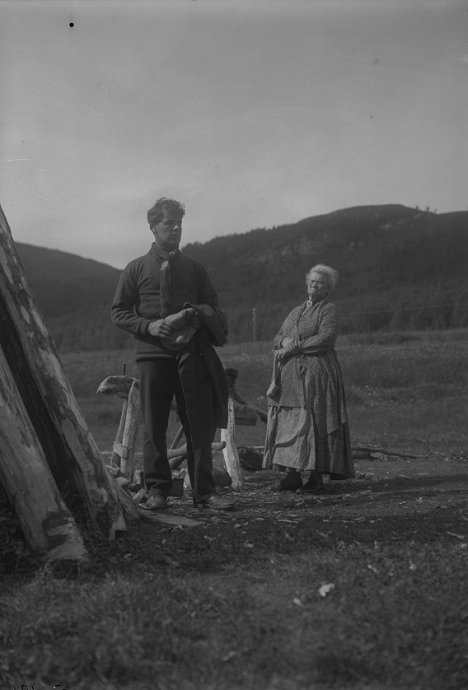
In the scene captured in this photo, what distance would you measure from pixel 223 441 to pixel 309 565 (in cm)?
452

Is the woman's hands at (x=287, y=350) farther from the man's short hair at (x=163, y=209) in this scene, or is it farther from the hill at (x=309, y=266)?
the hill at (x=309, y=266)

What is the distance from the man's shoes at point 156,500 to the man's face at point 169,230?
182 centimetres

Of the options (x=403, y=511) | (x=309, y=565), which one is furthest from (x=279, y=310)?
(x=309, y=565)

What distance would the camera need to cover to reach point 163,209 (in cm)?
662

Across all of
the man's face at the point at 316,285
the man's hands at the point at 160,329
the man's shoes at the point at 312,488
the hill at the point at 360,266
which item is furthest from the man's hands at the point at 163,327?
the hill at the point at 360,266

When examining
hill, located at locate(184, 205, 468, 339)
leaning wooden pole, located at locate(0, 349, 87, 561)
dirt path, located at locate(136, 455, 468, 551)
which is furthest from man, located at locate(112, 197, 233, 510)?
hill, located at locate(184, 205, 468, 339)

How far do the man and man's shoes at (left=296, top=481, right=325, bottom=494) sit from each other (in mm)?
1469

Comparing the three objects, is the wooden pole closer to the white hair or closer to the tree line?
the white hair

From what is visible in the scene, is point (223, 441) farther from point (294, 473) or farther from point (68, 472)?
point (68, 472)

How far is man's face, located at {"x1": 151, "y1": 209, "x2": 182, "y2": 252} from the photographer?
6.62 meters

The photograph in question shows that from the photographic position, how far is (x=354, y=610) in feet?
11.8

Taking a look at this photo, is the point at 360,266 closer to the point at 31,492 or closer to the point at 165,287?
the point at 165,287

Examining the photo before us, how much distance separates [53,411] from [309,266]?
4598 cm

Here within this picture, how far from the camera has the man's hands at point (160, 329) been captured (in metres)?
6.37
